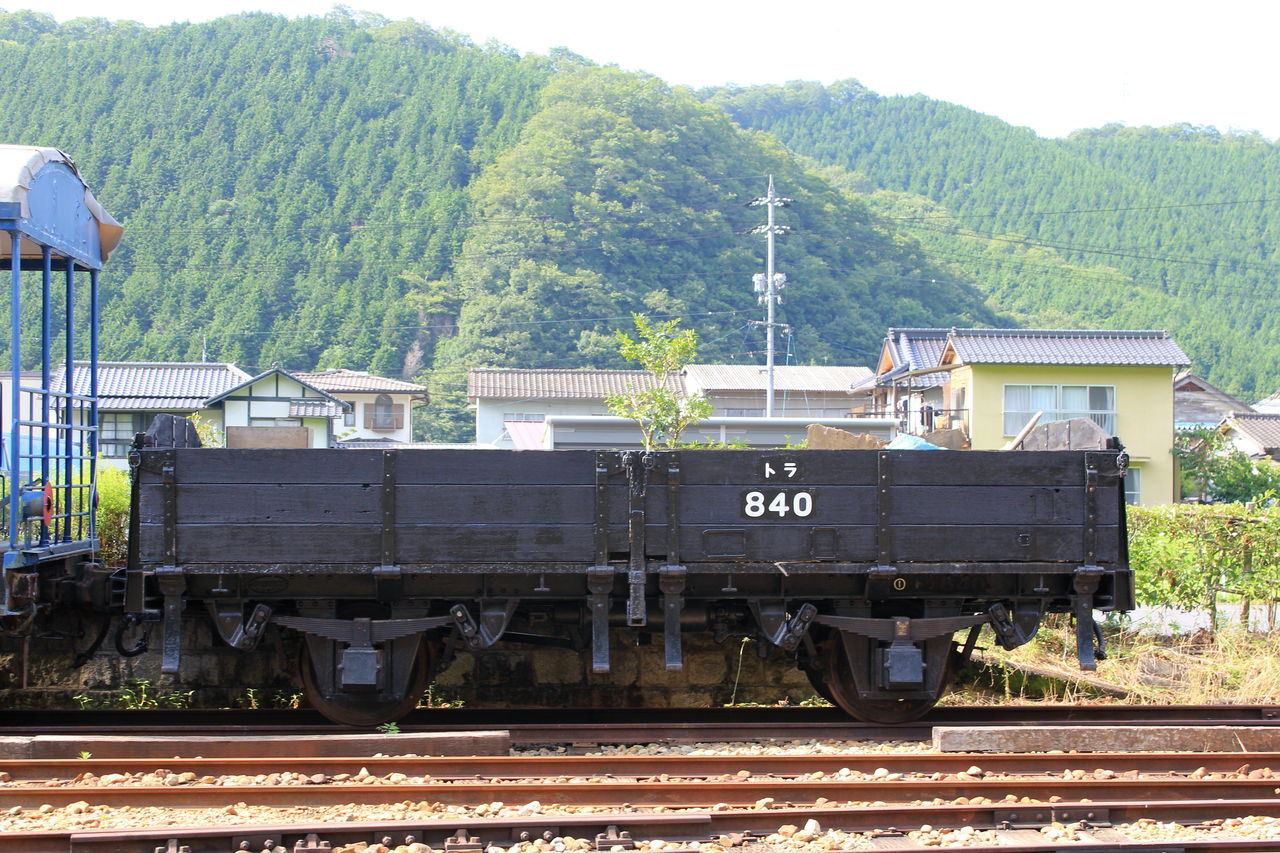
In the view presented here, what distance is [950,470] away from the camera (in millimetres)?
6684

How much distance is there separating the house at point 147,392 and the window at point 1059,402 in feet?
89.8

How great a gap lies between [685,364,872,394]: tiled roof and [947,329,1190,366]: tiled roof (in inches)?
709

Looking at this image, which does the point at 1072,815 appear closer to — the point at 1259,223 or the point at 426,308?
the point at 426,308

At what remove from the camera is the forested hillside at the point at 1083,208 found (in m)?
85.9

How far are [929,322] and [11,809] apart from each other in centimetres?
7047

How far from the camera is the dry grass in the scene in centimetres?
862

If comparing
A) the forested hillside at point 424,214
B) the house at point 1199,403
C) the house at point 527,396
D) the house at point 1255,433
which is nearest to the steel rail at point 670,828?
the house at point 527,396

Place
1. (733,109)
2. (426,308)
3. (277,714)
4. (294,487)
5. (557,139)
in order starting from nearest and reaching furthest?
(294,487) < (277,714) < (426,308) < (557,139) < (733,109)

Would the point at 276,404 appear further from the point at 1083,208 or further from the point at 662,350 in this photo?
the point at 1083,208

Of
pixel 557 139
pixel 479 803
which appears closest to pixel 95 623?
pixel 479 803

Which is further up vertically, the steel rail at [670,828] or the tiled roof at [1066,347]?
the tiled roof at [1066,347]

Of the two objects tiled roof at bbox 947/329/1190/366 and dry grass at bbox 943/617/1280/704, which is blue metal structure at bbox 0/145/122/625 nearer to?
dry grass at bbox 943/617/1280/704

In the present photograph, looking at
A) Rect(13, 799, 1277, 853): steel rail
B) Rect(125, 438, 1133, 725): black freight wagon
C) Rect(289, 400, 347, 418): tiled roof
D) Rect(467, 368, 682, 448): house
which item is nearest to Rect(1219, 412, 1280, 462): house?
Rect(467, 368, 682, 448): house

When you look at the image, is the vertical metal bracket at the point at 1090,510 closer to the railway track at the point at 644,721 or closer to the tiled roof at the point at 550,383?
the railway track at the point at 644,721
